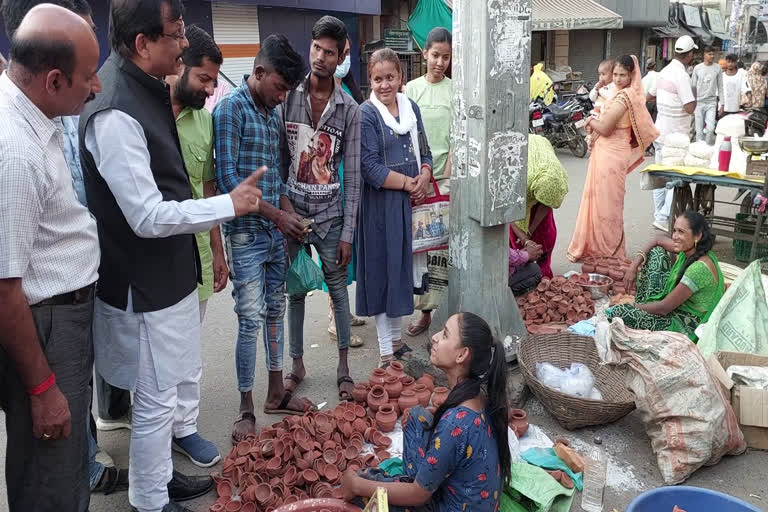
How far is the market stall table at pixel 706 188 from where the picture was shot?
593 cm

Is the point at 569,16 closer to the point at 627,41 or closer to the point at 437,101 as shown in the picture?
the point at 627,41

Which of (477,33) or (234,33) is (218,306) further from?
(234,33)

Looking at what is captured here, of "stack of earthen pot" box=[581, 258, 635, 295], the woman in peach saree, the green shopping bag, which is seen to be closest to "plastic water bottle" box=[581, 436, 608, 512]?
the green shopping bag

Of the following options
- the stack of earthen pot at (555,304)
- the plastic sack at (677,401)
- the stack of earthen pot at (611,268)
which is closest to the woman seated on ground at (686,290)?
the stack of earthen pot at (555,304)

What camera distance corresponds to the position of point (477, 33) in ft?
11.8

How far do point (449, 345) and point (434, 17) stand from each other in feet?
40.5

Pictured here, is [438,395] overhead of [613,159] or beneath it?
beneath

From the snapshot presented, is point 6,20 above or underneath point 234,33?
underneath

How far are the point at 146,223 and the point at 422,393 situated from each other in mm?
1917

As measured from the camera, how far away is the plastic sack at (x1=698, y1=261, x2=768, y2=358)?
3.92m

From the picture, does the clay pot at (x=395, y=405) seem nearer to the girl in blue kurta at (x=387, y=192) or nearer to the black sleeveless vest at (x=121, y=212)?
the girl in blue kurta at (x=387, y=192)

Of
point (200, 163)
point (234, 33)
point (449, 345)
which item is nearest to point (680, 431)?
point (449, 345)

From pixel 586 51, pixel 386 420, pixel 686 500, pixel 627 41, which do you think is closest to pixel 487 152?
pixel 386 420

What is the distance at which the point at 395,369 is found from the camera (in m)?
3.83
